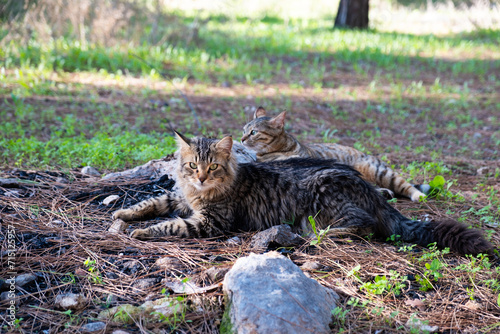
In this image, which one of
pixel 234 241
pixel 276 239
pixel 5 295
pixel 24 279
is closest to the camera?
pixel 5 295

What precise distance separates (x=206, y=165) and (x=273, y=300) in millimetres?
1723

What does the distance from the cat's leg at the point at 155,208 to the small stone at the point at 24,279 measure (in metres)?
1.08

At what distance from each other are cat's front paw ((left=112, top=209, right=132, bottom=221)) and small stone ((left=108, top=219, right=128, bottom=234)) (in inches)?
4.7

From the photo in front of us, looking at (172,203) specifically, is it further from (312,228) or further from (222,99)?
(222,99)

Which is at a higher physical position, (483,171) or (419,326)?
(419,326)

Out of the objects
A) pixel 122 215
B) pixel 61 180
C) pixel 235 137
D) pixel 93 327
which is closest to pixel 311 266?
pixel 93 327

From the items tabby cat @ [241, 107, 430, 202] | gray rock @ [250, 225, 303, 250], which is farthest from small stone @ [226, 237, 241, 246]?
tabby cat @ [241, 107, 430, 202]

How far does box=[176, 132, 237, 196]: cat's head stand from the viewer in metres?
4.00

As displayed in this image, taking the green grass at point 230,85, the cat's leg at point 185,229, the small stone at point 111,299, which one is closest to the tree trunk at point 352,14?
the green grass at point 230,85

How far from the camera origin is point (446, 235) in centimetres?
361

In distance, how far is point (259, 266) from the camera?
2820 millimetres

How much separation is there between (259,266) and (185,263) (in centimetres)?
74

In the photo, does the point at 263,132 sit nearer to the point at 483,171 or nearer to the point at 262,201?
the point at 262,201

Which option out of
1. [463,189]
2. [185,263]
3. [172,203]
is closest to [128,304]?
[185,263]
